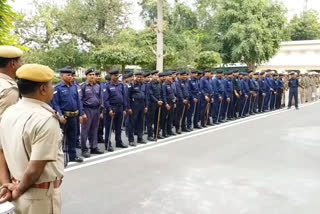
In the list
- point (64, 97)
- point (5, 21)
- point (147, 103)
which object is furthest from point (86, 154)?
point (5, 21)

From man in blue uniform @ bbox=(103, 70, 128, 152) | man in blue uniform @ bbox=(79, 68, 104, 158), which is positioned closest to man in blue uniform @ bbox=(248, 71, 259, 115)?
man in blue uniform @ bbox=(103, 70, 128, 152)

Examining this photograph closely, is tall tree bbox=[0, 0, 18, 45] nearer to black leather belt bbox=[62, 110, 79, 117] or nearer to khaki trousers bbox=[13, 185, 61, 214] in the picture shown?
black leather belt bbox=[62, 110, 79, 117]

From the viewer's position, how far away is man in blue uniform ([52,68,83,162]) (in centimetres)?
636

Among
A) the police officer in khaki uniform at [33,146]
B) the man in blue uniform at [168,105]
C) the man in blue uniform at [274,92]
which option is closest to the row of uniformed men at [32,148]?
the police officer in khaki uniform at [33,146]

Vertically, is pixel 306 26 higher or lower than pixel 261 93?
higher

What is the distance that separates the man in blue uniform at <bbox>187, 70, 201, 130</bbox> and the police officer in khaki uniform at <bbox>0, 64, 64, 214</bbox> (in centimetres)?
846

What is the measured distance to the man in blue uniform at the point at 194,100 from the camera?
35.0 ft

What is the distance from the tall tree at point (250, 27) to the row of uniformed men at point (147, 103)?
55.6 ft

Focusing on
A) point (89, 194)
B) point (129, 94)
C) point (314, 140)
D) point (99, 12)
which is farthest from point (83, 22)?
point (89, 194)

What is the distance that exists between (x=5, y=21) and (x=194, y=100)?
692 centimetres

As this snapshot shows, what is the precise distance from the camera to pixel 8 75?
9.67 feet

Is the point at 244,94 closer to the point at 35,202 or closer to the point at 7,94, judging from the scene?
the point at 7,94

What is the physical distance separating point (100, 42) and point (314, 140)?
1884cm

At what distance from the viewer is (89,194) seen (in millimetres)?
4871
